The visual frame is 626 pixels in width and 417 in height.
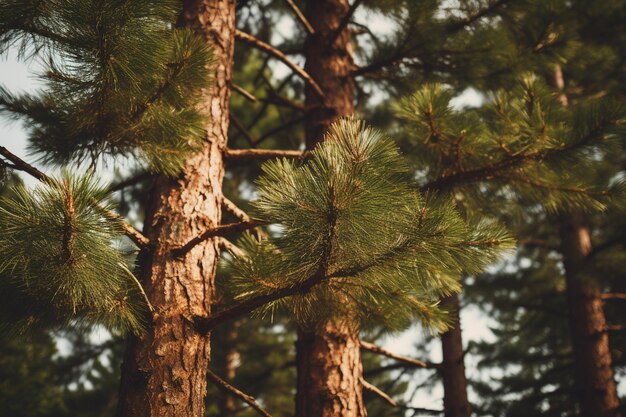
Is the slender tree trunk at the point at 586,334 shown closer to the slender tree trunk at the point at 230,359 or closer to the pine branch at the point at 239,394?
the pine branch at the point at 239,394

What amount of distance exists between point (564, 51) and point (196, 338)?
3.22 m

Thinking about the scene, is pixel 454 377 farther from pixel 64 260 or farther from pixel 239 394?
pixel 64 260

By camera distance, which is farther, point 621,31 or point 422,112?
point 621,31

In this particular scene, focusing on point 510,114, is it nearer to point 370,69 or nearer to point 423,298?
point 423,298

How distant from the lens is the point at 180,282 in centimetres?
220

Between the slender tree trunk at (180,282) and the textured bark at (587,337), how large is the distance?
4.25 metres

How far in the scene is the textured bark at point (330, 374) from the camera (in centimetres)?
284

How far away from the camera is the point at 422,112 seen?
2484 millimetres

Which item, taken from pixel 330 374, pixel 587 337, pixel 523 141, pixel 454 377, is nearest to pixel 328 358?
pixel 330 374

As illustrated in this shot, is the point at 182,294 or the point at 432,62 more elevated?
the point at 432,62

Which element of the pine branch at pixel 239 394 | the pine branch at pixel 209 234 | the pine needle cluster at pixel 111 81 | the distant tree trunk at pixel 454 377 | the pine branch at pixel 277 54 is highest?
the pine branch at pixel 277 54

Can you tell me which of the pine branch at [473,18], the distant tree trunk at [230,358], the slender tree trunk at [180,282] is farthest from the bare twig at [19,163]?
the distant tree trunk at [230,358]

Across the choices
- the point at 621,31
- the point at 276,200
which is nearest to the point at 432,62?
the point at 276,200

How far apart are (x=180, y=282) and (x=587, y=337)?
4.61m
